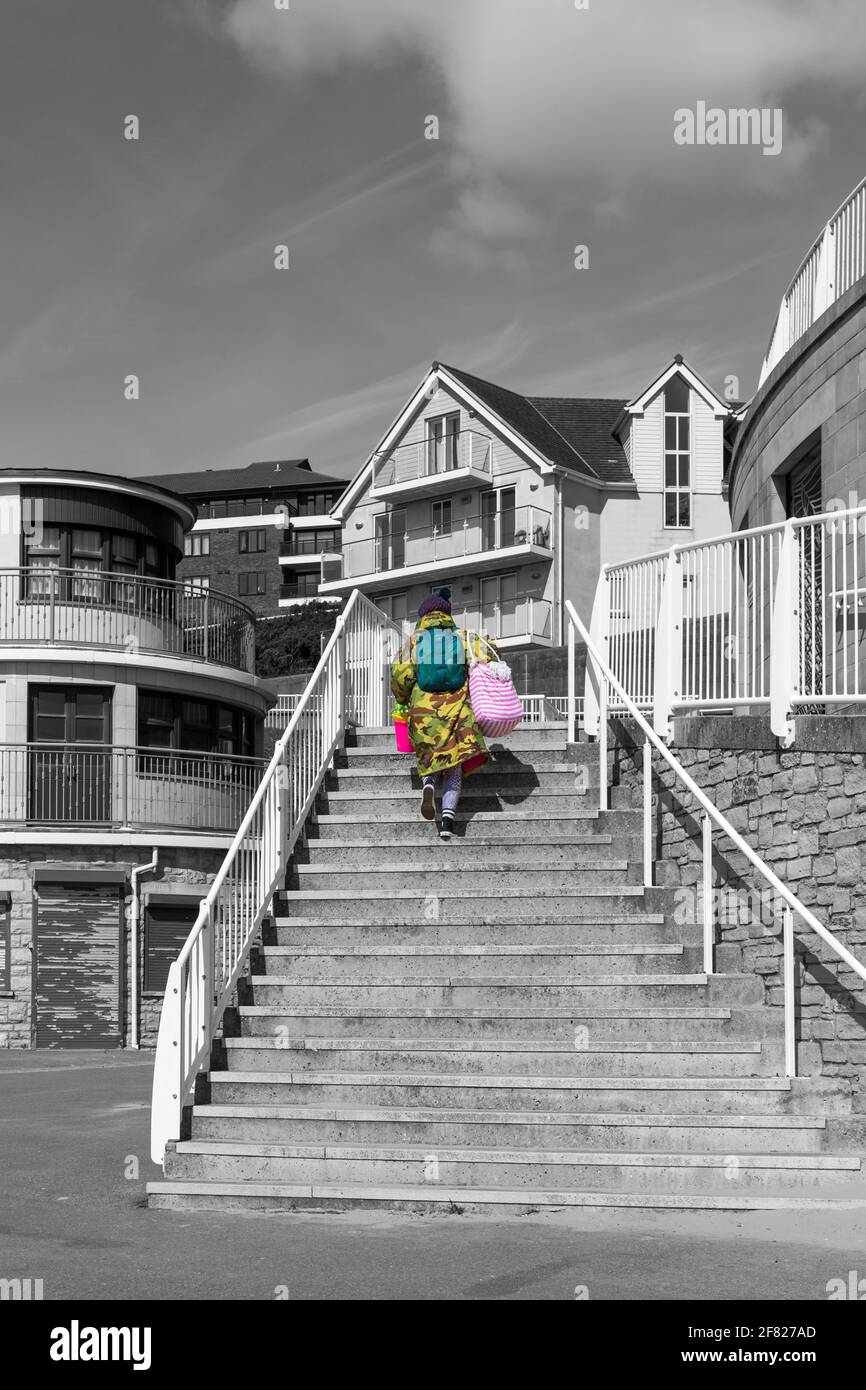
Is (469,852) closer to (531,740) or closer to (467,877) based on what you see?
(467,877)

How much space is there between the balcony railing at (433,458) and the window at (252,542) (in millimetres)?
36166

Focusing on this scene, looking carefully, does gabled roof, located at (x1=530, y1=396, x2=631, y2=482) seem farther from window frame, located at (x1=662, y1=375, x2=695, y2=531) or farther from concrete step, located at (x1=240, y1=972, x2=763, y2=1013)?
concrete step, located at (x1=240, y1=972, x2=763, y2=1013)

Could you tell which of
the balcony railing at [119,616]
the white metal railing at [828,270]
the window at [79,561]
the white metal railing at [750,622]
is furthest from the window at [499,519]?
the white metal railing at [750,622]

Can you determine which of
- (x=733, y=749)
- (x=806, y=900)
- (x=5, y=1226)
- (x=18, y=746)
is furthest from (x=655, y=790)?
(x=18, y=746)

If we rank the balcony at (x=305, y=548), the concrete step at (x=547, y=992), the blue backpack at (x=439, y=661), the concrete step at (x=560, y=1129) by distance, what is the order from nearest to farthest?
the concrete step at (x=560, y=1129) → the concrete step at (x=547, y=992) → the blue backpack at (x=439, y=661) → the balcony at (x=305, y=548)

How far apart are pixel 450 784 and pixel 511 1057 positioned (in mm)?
2852

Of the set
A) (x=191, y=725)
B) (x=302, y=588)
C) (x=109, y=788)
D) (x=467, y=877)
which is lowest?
(x=467, y=877)

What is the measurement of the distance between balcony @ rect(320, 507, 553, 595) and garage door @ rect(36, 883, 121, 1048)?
84.6 ft

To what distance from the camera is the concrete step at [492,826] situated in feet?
37.9

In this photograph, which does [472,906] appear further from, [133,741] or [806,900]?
[133,741]

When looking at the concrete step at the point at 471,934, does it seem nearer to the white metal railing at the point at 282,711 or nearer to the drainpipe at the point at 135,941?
the drainpipe at the point at 135,941

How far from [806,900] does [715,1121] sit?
1.68 meters

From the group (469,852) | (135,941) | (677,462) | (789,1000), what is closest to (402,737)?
(469,852)

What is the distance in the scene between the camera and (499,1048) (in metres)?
9.45
